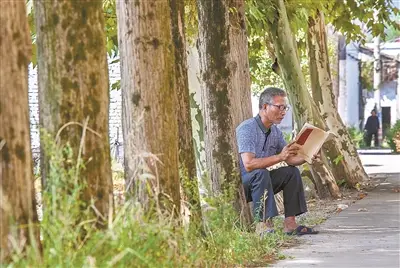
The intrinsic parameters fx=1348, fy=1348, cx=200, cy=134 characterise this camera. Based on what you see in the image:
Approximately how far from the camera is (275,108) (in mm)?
14000

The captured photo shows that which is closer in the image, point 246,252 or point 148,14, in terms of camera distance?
point 148,14

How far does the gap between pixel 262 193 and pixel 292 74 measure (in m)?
9.10

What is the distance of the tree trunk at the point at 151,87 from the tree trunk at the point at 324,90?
1494cm

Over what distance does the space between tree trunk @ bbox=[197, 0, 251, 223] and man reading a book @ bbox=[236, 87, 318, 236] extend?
0.49 metres

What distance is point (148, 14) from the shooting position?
34.3 feet

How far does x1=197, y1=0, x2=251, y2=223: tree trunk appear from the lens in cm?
1485

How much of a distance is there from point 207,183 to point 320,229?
1374 millimetres

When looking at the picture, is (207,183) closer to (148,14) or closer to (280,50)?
(148,14)

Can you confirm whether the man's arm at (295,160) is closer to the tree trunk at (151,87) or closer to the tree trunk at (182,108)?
the tree trunk at (182,108)

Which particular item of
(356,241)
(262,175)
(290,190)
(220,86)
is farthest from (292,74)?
(356,241)

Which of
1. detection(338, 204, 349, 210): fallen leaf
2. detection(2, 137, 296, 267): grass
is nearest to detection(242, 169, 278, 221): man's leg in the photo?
detection(2, 137, 296, 267): grass

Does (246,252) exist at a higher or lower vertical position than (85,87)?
lower

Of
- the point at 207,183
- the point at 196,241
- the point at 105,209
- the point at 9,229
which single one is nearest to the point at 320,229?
the point at 207,183

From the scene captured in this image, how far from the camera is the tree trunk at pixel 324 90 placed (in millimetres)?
25625
